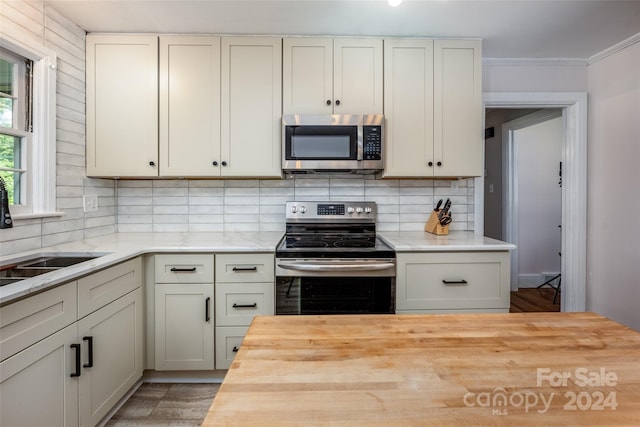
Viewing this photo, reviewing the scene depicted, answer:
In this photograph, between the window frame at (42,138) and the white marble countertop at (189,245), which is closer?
the white marble countertop at (189,245)

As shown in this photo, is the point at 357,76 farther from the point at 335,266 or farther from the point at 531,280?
the point at 531,280

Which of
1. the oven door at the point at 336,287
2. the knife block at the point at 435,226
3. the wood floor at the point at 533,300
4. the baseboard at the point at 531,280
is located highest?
the knife block at the point at 435,226

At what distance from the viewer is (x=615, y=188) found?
2473 millimetres

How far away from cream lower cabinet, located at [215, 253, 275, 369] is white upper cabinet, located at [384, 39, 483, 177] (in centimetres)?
107

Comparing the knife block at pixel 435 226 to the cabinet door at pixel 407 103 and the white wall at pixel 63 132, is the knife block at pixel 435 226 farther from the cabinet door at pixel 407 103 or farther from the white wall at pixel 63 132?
the white wall at pixel 63 132

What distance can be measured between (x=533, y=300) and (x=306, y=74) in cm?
339

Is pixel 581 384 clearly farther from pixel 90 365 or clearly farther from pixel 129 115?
pixel 129 115

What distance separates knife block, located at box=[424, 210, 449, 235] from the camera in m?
2.48

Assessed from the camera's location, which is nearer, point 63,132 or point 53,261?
point 53,261

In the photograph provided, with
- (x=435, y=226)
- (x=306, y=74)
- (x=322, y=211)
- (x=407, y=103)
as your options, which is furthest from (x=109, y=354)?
(x=407, y=103)

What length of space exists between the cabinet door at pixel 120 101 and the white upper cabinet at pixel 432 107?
63.6 inches

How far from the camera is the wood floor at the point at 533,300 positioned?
11.1 ft

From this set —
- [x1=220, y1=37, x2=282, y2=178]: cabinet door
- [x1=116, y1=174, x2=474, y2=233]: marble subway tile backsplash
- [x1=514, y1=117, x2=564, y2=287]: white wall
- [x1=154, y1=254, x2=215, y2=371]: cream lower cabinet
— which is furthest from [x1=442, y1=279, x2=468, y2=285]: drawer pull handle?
[x1=514, y1=117, x2=564, y2=287]: white wall

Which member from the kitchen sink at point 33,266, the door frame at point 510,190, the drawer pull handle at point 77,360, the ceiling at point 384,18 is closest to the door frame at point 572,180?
the ceiling at point 384,18
